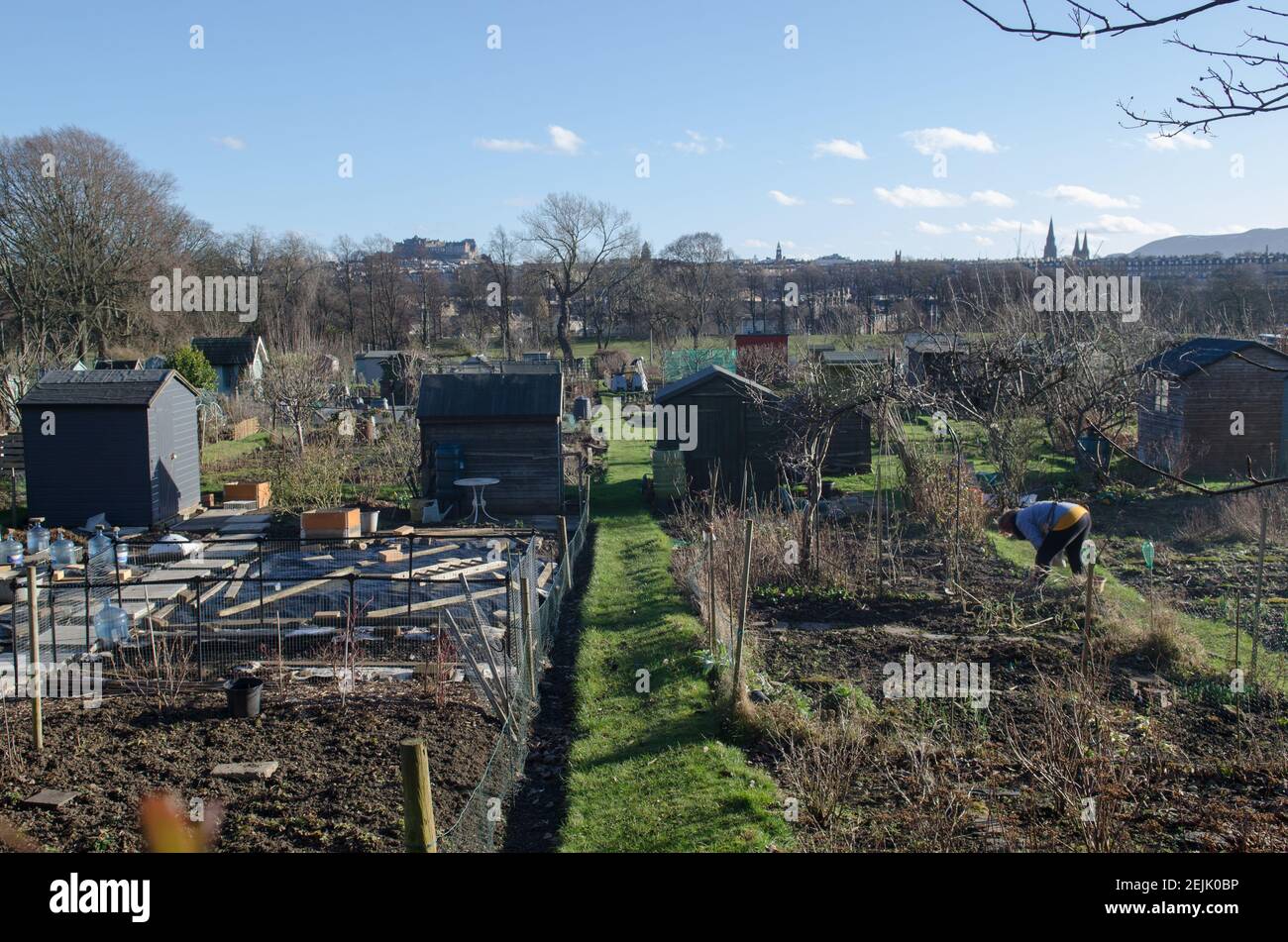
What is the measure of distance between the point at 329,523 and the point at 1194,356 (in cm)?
1903

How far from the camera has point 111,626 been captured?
37.9ft

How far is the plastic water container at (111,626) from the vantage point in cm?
1152

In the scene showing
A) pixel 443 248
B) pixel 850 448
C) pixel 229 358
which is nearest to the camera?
pixel 850 448

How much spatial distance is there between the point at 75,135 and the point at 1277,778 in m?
50.4

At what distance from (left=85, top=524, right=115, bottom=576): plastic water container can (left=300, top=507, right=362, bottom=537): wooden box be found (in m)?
3.28

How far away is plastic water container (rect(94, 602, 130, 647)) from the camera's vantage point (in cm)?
1152

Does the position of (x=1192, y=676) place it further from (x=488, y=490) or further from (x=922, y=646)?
(x=488, y=490)

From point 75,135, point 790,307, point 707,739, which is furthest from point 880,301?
point 707,739

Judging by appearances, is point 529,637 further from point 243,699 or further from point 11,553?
point 11,553

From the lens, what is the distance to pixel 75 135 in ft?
147

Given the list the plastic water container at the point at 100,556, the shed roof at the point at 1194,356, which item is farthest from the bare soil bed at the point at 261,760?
the shed roof at the point at 1194,356

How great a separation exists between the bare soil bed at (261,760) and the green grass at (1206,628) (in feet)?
24.6

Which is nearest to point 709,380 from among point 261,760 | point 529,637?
point 529,637

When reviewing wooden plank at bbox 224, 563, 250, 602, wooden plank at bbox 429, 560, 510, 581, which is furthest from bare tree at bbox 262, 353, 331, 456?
wooden plank at bbox 429, 560, 510, 581
